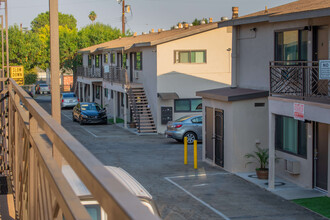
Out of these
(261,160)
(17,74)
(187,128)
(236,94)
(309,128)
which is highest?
(17,74)

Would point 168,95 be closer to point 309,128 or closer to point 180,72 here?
point 180,72

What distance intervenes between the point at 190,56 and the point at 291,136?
685 inches

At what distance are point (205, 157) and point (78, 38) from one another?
5137 centimetres

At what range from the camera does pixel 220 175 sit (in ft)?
69.0

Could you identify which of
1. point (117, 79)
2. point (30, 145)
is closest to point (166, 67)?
point (117, 79)

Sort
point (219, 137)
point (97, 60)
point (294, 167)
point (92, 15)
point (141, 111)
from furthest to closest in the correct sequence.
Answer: point (92, 15)
point (97, 60)
point (141, 111)
point (219, 137)
point (294, 167)

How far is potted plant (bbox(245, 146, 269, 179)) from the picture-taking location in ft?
64.8

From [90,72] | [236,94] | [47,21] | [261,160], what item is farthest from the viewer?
[47,21]

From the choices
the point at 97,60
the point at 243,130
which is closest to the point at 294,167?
the point at 243,130

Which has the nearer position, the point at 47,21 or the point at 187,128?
the point at 187,128

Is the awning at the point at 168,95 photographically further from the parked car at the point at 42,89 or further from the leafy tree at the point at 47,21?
the leafy tree at the point at 47,21

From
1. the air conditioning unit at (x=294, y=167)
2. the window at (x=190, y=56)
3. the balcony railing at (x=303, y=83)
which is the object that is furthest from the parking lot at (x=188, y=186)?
the window at (x=190, y=56)

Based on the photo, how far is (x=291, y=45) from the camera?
19641 mm

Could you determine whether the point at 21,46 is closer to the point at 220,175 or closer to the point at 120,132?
the point at 120,132
